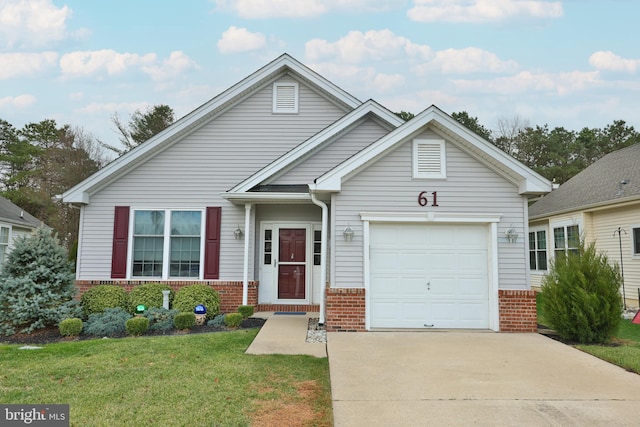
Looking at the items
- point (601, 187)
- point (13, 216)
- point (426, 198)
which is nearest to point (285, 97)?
point (426, 198)

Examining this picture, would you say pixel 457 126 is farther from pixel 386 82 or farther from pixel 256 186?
pixel 386 82

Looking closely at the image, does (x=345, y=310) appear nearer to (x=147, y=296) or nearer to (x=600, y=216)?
(x=147, y=296)

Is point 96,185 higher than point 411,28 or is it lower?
lower

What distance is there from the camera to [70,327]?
7773mm

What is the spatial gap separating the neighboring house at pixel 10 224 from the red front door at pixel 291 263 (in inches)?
520

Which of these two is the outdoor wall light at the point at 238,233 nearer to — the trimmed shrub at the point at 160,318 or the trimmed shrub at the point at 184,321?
the trimmed shrub at the point at 160,318

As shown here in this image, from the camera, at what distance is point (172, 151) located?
10781mm

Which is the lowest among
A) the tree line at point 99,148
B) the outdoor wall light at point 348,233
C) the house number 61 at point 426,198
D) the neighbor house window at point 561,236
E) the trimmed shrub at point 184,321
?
the trimmed shrub at point 184,321

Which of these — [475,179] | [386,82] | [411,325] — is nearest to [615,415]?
[411,325]

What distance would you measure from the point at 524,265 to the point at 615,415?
173 inches

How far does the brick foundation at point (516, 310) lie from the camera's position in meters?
7.96

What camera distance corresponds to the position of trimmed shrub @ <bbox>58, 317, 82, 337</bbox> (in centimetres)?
776

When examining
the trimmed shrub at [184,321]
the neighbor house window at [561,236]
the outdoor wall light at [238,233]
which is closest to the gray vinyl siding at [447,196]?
the outdoor wall light at [238,233]

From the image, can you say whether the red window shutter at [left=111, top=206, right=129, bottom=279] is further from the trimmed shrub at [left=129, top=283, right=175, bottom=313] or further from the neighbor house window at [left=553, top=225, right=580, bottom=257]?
the neighbor house window at [left=553, top=225, right=580, bottom=257]
